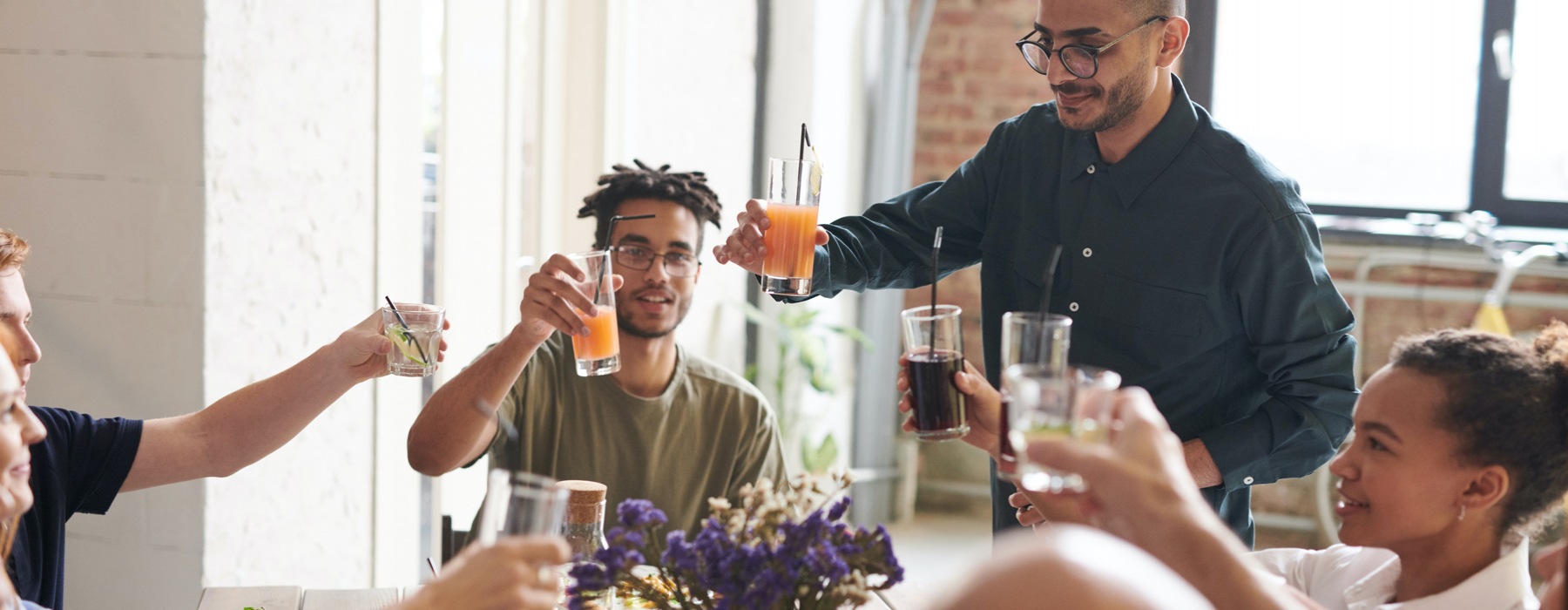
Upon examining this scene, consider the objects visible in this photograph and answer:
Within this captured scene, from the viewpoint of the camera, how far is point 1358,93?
4.82 metres

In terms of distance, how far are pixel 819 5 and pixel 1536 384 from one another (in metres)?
3.21

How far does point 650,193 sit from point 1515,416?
58.2 inches

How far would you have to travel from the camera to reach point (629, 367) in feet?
8.08

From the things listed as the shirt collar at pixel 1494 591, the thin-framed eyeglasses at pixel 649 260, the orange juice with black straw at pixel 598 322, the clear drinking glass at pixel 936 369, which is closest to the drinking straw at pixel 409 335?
the orange juice with black straw at pixel 598 322

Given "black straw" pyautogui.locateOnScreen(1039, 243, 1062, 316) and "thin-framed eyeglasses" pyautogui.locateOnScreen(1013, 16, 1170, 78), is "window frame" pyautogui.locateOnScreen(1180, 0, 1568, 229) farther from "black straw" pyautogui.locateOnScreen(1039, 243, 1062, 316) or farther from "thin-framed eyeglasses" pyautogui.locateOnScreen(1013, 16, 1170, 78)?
"black straw" pyautogui.locateOnScreen(1039, 243, 1062, 316)

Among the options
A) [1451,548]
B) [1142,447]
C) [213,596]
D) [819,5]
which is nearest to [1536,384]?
[1451,548]

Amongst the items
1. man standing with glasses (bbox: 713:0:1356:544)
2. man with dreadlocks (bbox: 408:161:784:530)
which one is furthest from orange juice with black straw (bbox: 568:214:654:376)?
man with dreadlocks (bbox: 408:161:784:530)

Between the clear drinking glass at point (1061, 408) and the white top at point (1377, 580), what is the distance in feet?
1.88

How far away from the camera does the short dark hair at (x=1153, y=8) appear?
2.01 meters

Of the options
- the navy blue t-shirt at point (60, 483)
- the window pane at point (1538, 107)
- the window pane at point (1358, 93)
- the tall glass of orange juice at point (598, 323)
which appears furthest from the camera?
the window pane at point (1358, 93)

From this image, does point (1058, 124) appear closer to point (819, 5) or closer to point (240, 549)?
point (240, 549)

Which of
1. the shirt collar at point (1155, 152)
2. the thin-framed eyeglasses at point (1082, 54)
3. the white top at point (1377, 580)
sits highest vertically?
the thin-framed eyeglasses at point (1082, 54)

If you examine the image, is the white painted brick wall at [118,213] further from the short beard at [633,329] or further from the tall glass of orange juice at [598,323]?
the tall glass of orange juice at [598,323]

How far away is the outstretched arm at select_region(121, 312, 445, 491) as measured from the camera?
6.34 feet
